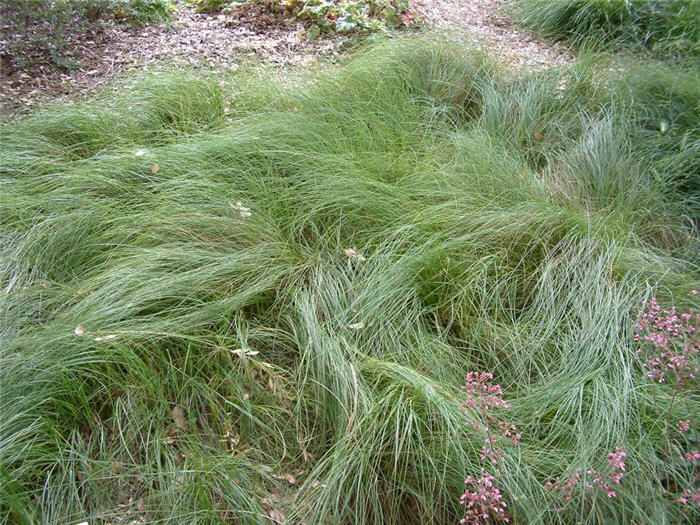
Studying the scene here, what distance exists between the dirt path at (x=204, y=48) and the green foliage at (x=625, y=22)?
0.21 m

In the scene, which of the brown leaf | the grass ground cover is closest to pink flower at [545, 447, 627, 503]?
the grass ground cover

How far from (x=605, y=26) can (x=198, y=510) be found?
496 cm

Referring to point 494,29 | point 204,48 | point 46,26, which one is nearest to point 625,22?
point 494,29

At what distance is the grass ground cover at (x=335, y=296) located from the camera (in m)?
1.84

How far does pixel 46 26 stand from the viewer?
432 cm

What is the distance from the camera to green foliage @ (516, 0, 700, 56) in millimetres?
4312

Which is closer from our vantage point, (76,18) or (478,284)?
(478,284)

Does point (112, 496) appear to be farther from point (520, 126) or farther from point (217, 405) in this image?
point (520, 126)

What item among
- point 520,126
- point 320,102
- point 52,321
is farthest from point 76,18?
point 520,126

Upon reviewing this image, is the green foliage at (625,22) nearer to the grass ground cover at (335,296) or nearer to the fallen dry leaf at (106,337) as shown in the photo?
the grass ground cover at (335,296)

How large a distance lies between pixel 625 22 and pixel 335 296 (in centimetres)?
395

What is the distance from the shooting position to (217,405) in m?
2.10

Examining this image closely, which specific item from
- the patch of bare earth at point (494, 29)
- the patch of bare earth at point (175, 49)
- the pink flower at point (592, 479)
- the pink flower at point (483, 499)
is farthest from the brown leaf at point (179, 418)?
the patch of bare earth at point (494, 29)

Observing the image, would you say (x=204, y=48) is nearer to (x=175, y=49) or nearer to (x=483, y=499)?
(x=175, y=49)
